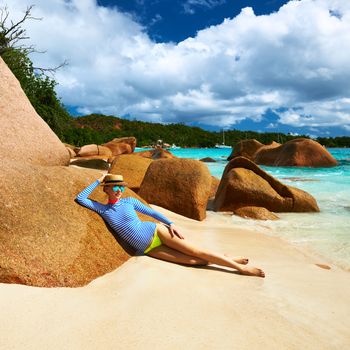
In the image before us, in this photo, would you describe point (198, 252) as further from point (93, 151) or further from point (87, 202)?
point (93, 151)

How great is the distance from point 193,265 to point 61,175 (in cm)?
168

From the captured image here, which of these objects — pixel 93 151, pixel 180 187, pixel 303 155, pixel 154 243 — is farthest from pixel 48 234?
pixel 303 155

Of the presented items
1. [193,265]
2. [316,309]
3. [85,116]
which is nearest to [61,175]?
[193,265]

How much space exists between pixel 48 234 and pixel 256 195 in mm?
6456

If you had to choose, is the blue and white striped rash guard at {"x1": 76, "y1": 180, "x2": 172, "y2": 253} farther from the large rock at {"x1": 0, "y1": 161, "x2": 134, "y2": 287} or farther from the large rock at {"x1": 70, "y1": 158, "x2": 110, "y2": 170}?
the large rock at {"x1": 70, "y1": 158, "x2": 110, "y2": 170}

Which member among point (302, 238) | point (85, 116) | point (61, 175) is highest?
point (85, 116)

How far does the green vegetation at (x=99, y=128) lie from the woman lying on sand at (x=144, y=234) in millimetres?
13688

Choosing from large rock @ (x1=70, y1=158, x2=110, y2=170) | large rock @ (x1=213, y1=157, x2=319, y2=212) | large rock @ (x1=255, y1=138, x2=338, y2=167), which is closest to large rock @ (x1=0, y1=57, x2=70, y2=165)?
large rock @ (x1=213, y1=157, x2=319, y2=212)

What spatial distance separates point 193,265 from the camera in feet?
12.7

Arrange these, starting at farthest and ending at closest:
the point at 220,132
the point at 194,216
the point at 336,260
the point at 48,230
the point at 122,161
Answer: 1. the point at 220,132
2. the point at 122,161
3. the point at 194,216
4. the point at 336,260
5. the point at 48,230

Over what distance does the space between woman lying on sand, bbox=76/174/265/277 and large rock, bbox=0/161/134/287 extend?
12 cm

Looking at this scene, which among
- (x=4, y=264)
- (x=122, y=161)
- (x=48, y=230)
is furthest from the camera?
(x=122, y=161)

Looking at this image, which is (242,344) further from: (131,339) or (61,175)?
(61,175)

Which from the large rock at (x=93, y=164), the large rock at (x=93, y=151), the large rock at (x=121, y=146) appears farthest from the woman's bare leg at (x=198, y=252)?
the large rock at (x=121, y=146)
